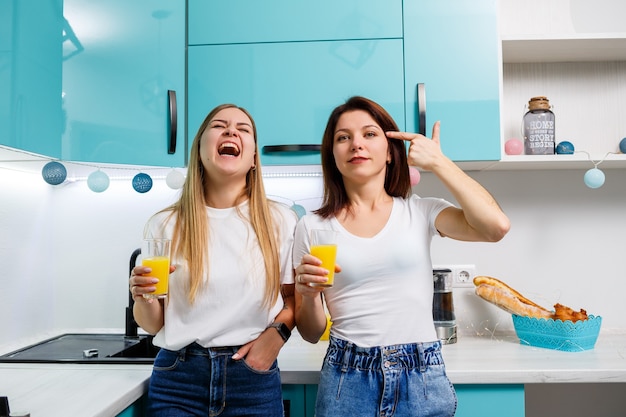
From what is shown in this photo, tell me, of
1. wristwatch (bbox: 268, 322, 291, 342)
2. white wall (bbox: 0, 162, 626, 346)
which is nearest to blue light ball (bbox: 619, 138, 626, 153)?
white wall (bbox: 0, 162, 626, 346)

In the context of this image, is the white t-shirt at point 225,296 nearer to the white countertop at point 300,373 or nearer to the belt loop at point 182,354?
the belt loop at point 182,354

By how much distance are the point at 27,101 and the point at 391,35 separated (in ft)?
3.77

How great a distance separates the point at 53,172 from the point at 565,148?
175cm

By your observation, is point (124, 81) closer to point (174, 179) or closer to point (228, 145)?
point (174, 179)

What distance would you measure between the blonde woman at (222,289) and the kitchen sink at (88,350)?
309 mm

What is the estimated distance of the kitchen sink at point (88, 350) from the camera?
1.62 m

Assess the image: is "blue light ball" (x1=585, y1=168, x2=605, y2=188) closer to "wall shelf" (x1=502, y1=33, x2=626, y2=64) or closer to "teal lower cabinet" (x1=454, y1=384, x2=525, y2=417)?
"wall shelf" (x1=502, y1=33, x2=626, y2=64)

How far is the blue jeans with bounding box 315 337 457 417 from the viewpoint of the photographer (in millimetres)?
1253

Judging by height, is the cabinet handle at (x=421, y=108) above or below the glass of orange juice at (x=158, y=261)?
above

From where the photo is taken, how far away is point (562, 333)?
1.80m

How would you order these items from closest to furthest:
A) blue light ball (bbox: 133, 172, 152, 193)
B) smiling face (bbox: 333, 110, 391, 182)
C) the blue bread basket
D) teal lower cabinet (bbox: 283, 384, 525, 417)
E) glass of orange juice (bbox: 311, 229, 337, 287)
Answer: glass of orange juice (bbox: 311, 229, 337, 287)
smiling face (bbox: 333, 110, 391, 182)
teal lower cabinet (bbox: 283, 384, 525, 417)
the blue bread basket
blue light ball (bbox: 133, 172, 152, 193)

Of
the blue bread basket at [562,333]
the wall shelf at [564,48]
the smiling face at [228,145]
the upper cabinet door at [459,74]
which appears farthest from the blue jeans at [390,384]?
the wall shelf at [564,48]

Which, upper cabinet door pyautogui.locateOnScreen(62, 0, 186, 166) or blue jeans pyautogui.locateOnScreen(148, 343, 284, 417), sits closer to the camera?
blue jeans pyautogui.locateOnScreen(148, 343, 284, 417)

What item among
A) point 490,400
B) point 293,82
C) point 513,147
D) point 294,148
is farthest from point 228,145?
point 513,147
